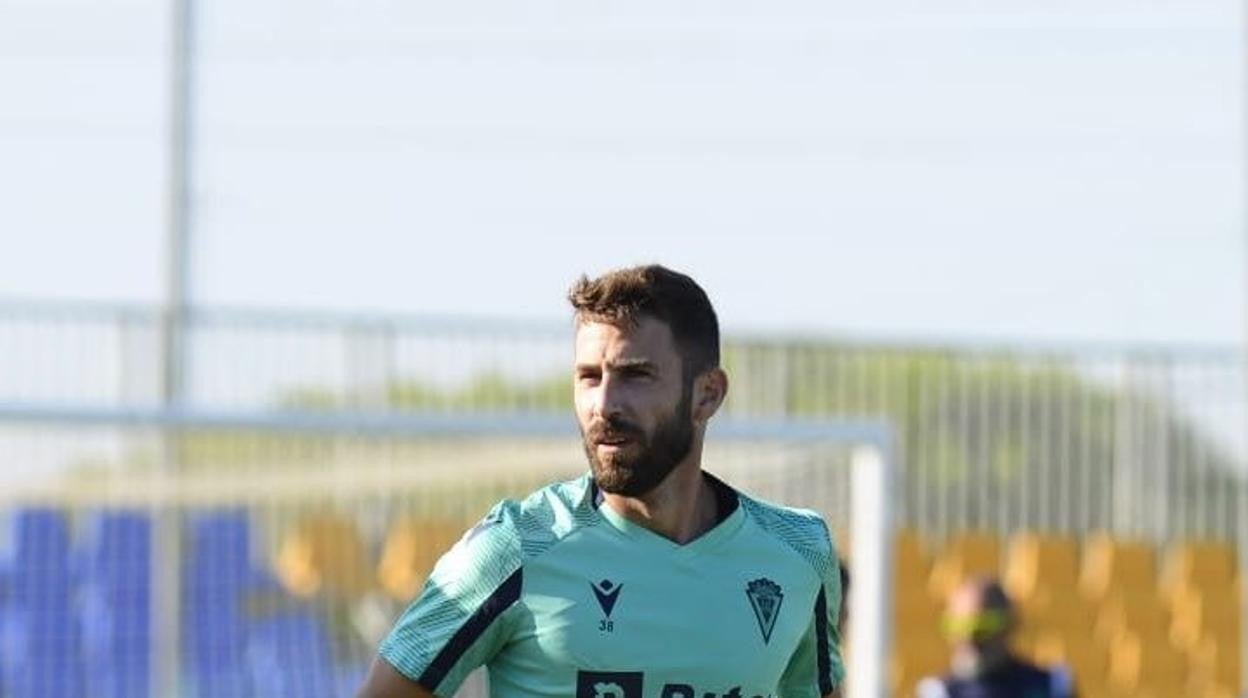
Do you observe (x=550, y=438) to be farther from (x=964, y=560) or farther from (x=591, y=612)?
(x=964, y=560)

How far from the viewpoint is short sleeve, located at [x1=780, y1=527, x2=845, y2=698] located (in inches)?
238

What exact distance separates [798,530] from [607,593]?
508mm

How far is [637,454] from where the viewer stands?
18.5 feet

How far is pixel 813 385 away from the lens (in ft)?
66.8

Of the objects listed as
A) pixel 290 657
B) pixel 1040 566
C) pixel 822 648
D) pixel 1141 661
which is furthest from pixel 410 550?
pixel 1141 661

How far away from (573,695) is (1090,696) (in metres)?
15.6

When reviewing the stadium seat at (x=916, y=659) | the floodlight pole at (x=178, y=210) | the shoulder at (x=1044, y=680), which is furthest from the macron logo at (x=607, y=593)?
the stadium seat at (x=916, y=659)

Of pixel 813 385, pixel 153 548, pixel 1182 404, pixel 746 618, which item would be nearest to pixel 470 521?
pixel 153 548

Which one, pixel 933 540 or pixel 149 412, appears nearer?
pixel 149 412

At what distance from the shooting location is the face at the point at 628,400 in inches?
220

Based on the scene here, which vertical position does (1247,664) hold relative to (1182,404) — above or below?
below

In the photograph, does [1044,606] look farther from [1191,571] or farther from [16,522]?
[16,522]

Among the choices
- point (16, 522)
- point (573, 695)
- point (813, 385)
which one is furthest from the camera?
point (813, 385)

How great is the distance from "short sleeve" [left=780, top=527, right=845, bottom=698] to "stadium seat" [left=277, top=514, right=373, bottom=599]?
19.9 feet
